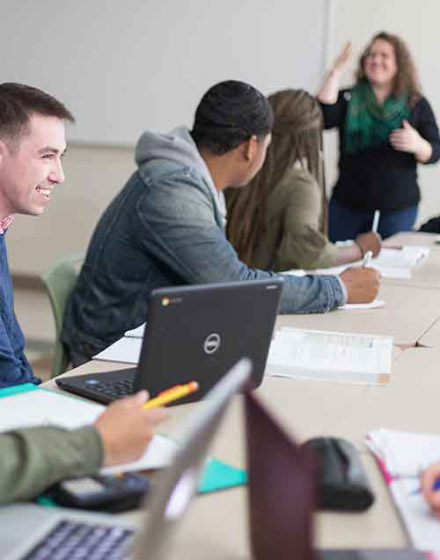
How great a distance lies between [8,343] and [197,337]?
517 millimetres

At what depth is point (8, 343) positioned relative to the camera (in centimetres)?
183

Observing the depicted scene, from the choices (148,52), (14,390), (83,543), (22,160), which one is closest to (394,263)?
(22,160)

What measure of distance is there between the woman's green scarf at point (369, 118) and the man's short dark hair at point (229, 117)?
67.8 inches

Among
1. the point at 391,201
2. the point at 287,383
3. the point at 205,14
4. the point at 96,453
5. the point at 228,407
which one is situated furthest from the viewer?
the point at 205,14

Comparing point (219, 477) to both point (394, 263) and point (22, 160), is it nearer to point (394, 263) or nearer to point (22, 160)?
point (22, 160)

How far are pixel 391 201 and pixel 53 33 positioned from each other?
6.32 feet

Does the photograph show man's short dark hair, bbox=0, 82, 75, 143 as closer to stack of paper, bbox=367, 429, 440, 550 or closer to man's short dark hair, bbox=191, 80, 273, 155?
man's short dark hair, bbox=191, 80, 273, 155

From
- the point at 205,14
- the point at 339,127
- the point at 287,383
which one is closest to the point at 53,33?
the point at 205,14

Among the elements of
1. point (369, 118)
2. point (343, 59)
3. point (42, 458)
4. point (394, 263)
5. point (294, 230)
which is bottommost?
point (394, 263)

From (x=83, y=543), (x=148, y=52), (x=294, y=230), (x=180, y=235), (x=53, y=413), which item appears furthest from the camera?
(x=148, y=52)

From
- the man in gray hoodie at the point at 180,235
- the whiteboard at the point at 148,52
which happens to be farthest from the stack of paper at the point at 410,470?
the whiteboard at the point at 148,52

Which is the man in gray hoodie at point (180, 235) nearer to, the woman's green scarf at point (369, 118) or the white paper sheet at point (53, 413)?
the white paper sheet at point (53, 413)

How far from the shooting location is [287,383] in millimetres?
1749

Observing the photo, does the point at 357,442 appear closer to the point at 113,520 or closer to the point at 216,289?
the point at 216,289
